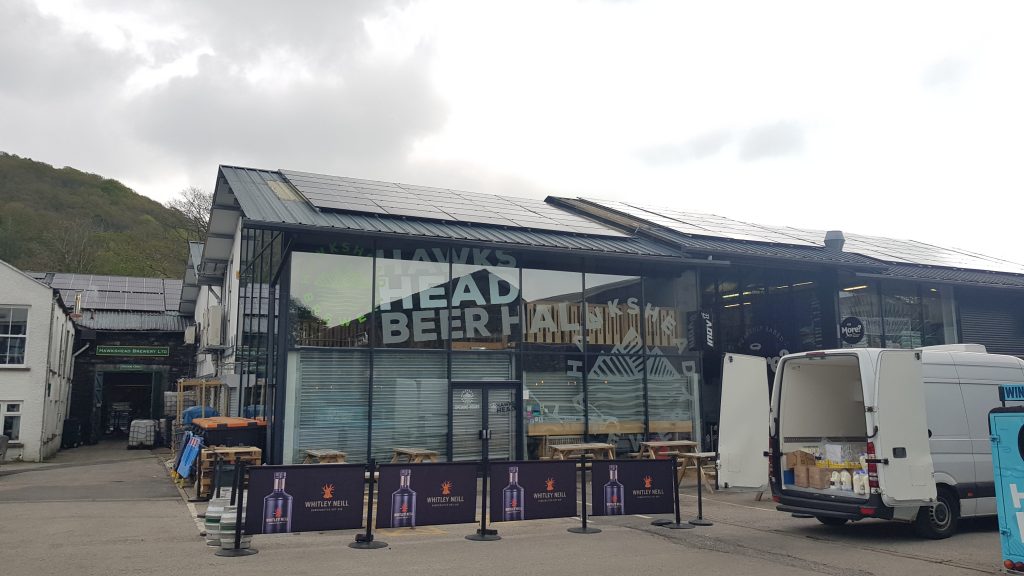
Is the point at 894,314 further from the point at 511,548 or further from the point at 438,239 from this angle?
the point at 511,548

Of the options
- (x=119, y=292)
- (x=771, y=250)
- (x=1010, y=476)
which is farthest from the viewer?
(x=119, y=292)

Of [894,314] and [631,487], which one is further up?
[894,314]

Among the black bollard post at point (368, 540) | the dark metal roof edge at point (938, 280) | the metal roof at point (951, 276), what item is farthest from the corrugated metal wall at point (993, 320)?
the black bollard post at point (368, 540)

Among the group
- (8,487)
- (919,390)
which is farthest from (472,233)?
(8,487)

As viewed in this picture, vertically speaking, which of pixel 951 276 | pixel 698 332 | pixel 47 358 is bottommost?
pixel 47 358

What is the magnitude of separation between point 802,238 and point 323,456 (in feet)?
A: 51.1

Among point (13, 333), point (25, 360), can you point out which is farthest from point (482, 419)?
point (13, 333)

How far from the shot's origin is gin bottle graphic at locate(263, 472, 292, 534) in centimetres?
816

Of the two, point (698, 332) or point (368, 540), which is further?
point (698, 332)

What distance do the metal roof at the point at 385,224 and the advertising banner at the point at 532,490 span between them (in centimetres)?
638

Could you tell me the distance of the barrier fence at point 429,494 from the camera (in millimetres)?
8211

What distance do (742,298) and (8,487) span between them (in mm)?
17383

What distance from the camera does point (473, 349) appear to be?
50.5 ft

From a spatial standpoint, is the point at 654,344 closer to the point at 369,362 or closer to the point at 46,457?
the point at 369,362
